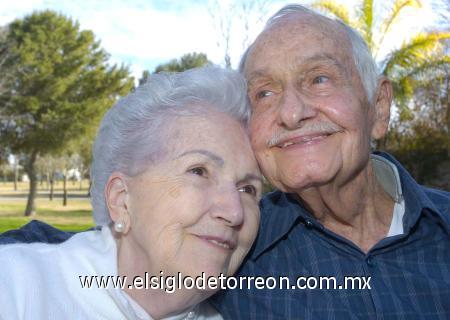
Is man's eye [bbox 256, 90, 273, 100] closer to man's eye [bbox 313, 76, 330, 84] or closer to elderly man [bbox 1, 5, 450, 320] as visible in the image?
elderly man [bbox 1, 5, 450, 320]

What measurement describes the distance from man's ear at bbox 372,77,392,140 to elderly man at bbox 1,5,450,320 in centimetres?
3

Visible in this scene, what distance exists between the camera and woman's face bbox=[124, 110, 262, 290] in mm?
1848

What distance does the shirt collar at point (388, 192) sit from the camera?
228 centimetres

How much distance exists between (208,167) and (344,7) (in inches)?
456

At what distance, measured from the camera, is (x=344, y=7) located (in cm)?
1222

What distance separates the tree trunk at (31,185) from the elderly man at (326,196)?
88.9 feet

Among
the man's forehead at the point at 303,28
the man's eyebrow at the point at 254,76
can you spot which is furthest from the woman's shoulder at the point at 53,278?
the man's forehead at the point at 303,28

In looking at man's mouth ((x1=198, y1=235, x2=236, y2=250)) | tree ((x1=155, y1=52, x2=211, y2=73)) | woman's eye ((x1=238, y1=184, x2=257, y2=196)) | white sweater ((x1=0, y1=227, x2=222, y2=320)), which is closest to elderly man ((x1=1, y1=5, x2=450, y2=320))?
woman's eye ((x1=238, y1=184, x2=257, y2=196))

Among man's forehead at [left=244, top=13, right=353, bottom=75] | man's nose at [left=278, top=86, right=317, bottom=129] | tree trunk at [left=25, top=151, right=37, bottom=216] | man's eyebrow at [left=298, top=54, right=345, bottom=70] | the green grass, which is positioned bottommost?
the green grass

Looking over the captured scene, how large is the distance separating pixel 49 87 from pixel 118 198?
26794 mm

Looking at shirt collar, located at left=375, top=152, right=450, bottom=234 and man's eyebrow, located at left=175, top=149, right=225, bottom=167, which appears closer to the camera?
man's eyebrow, located at left=175, top=149, right=225, bottom=167

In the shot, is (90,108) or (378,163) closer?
(378,163)

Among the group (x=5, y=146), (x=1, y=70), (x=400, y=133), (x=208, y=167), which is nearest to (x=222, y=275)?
(x=208, y=167)

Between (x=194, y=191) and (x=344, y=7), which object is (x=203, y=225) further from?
(x=344, y=7)
